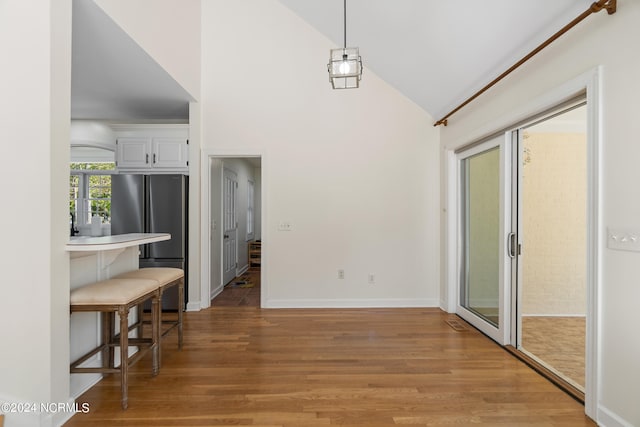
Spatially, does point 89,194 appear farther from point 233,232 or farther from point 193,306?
point 193,306

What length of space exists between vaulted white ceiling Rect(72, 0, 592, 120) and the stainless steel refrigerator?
1052 mm

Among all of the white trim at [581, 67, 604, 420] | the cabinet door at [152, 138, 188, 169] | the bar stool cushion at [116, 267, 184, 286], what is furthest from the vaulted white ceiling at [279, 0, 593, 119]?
the bar stool cushion at [116, 267, 184, 286]

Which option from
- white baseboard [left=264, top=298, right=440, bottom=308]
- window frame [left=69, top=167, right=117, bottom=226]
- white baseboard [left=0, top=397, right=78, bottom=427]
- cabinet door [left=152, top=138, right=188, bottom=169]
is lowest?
white baseboard [left=264, top=298, right=440, bottom=308]

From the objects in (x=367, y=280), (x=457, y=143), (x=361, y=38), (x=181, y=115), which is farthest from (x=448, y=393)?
(x=181, y=115)

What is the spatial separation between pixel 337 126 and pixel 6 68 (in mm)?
3167

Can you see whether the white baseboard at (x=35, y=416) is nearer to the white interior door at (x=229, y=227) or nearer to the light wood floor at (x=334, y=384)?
the light wood floor at (x=334, y=384)

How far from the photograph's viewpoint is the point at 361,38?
3.69 m

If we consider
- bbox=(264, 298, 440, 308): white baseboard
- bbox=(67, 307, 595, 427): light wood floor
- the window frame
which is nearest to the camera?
bbox=(67, 307, 595, 427): light wood floor

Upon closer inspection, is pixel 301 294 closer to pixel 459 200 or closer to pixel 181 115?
pixel 459 200

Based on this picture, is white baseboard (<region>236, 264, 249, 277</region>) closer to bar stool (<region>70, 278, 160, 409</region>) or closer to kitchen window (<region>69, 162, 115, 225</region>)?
kitchen window (<region>69, 162, 115, 225</region>)

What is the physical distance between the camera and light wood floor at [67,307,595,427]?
1979 mm

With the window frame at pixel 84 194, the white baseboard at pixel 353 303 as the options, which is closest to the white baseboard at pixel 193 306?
the white baseboard at pixel 353 303

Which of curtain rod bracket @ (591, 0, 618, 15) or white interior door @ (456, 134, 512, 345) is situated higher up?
curtain rod bracket @ (591, 0, 618, 15)

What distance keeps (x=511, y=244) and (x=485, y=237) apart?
49cm
